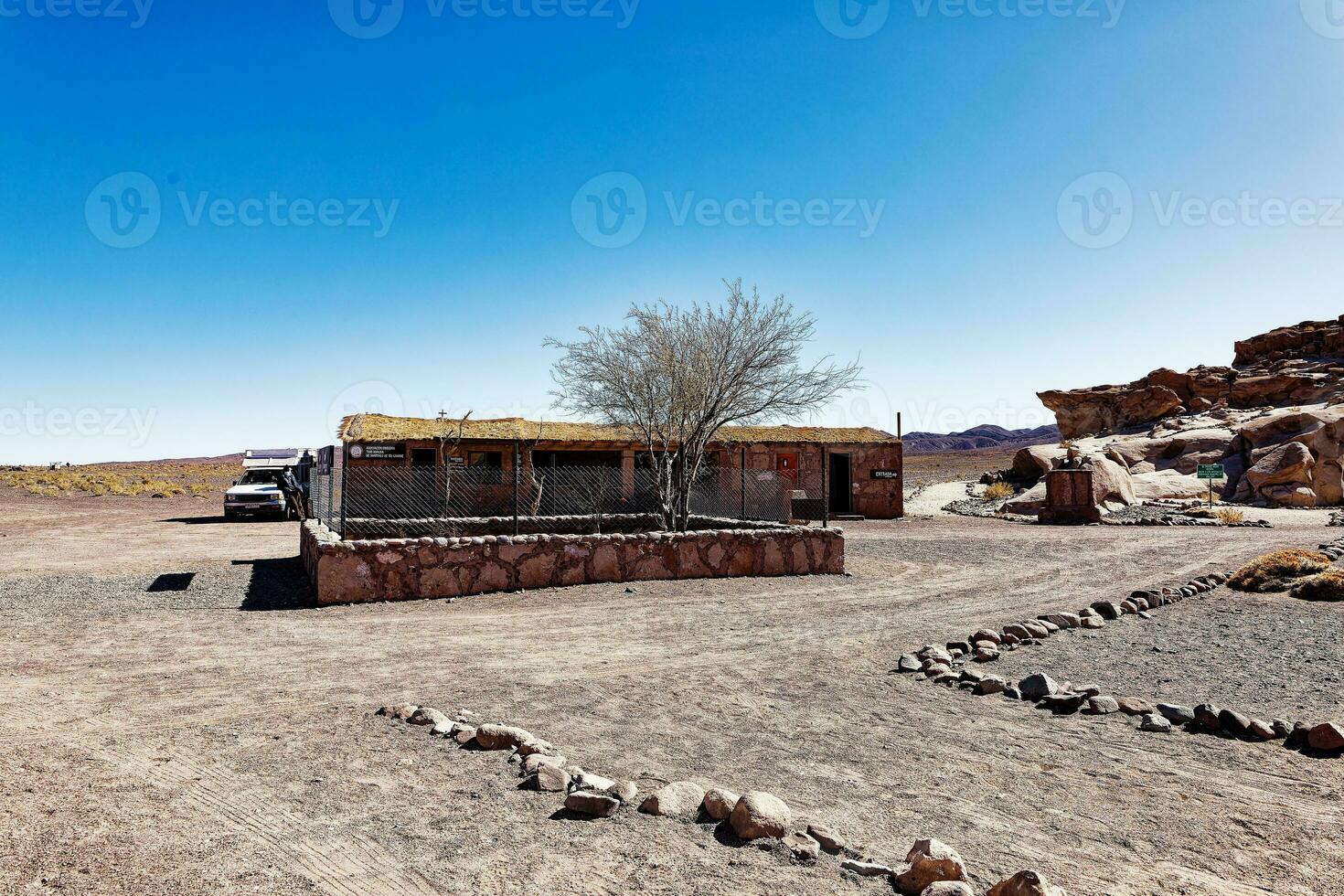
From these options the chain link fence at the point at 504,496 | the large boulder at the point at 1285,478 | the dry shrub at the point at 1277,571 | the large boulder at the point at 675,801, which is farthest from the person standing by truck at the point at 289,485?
the large boulder at the point at 1285,478

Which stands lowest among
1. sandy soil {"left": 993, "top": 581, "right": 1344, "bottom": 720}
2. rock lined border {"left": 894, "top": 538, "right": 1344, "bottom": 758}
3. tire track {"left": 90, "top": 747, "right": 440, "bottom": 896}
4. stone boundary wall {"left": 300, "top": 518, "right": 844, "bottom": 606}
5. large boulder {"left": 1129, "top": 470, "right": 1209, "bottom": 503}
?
sandy soil {"left": 993, "top": 581, "right": 1344, "bottom": 720}

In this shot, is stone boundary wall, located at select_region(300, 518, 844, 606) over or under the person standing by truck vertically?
under

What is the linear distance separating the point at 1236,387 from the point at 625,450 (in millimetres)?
41091

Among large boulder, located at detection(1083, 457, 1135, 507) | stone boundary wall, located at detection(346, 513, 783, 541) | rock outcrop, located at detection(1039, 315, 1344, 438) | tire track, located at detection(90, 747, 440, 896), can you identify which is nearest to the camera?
tire track, located at detection(90, 747, 440, 896)

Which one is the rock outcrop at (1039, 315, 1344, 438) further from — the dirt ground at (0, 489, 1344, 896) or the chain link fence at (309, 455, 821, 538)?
the dirt ground at (0, 489, 1344, 896)

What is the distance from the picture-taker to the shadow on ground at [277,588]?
35.4ft

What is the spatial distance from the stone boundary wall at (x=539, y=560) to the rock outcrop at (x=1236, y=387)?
146 feet

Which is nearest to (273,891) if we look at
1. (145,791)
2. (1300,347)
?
(145,791)

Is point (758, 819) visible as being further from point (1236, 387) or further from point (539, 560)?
point (1236, 387)

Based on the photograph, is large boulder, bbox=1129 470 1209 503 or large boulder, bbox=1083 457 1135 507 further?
large boulder, bbox=1129 470 1209 503

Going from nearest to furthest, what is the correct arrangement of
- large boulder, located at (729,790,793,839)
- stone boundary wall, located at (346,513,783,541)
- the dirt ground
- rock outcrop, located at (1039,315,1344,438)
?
the dirt ground
large boulder, located at (729,790,793,839)
stone boundary wall, located at (346,513,783,541)
rock outcrop, located at (1039,315,1344,438)

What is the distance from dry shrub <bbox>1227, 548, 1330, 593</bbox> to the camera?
12008mm

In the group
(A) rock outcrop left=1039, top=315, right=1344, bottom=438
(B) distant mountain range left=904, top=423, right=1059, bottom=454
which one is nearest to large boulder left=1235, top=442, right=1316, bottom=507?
(A) rock outcrop left=1039, top=315, right=1344, bottom=438

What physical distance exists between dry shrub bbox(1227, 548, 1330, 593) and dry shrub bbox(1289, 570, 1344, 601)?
58 cm
